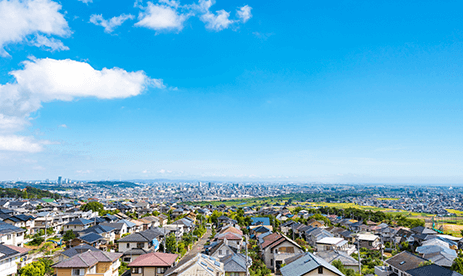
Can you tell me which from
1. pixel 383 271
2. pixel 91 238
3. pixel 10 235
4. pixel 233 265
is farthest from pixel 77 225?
pixel 383 271

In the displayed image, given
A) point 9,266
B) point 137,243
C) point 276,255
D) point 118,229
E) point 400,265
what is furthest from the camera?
point 118,229

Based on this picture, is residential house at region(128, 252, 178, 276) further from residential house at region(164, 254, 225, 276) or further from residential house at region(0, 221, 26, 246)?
residential house at region(0, 221, 26, 246)

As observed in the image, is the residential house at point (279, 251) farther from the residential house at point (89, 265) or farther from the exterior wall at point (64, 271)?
the exterior wall at point (64, 271)

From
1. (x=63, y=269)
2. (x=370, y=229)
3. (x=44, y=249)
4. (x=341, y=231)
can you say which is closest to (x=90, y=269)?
(x=63, y=269)

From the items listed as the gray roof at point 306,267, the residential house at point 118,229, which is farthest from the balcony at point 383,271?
the residential house at point 118,229

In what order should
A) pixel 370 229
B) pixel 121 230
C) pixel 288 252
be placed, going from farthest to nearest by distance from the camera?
pixel 370 229, pixel 121 230, pixel 288 252

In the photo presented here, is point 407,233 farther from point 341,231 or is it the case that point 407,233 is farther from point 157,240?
point 157,240

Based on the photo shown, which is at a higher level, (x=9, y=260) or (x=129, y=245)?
(x=9, y=260)

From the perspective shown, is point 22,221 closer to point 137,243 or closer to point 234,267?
point 137,243

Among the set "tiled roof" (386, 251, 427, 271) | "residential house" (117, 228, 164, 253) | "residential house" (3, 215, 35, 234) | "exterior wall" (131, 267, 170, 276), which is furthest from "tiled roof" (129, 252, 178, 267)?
"residential house" (3, 215, 35, 234)
